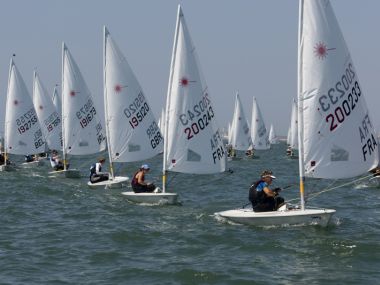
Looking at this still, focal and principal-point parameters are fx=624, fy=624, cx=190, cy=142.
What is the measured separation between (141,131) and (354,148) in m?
11.3

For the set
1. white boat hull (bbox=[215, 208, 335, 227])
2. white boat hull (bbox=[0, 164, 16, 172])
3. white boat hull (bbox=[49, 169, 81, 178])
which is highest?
white boat hull (bbox=[0, 164, 16, 172])

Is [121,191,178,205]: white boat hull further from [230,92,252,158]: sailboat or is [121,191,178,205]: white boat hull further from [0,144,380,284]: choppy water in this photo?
[230,92,252,158]: sailboat

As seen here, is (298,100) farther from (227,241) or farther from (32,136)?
(32,136)

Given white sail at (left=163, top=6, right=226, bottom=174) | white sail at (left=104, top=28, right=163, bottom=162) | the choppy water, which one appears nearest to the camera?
the choppy water

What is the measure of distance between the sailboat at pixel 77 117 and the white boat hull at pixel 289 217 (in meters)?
16.7

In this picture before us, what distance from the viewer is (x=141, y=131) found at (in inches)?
962

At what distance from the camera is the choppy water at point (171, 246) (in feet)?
34.5

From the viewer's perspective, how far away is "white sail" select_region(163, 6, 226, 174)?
19156mm

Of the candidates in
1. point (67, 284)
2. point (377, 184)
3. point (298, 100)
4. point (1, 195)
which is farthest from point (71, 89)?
point (67, 284)

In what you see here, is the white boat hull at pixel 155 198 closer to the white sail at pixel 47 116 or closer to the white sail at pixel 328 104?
the white sail at pixel 328 104

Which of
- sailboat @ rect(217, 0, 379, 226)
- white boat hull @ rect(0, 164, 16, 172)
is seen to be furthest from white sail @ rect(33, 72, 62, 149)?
sailboat @ rect(217, 0, 379, 226)

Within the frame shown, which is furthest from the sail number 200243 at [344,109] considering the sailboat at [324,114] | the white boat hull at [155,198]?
the white boat hull at [155,198]

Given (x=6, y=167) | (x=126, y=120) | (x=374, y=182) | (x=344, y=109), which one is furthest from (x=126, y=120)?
(x=344, y=109)

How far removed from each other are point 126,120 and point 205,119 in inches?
230
